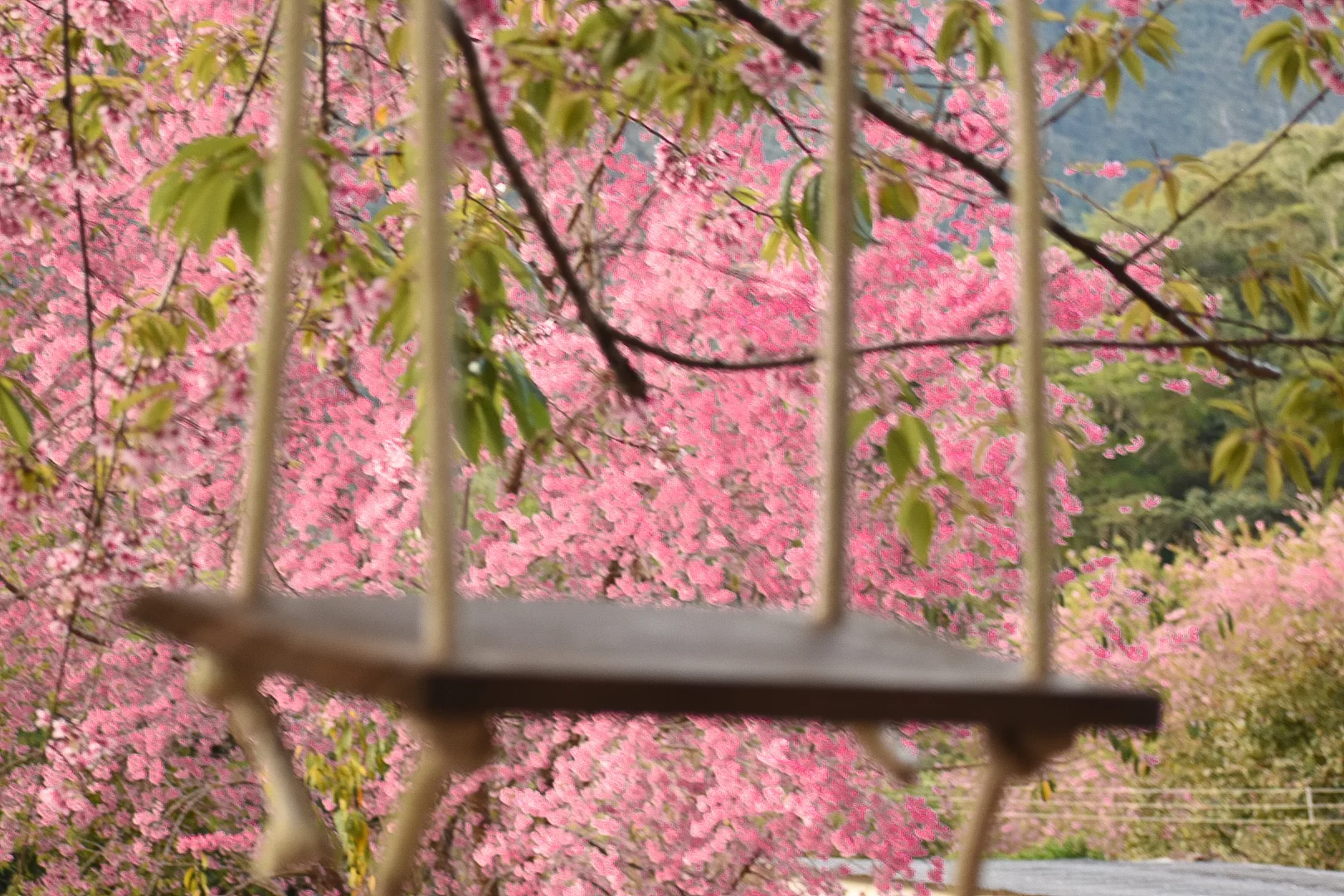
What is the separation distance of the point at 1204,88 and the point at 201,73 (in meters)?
52.6

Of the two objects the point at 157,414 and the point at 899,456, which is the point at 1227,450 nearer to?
the point at 899,456

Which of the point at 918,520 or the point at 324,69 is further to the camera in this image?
the point at 324,69

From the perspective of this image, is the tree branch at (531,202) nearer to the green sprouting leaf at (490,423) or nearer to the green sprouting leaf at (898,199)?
the green sprouting leaf at (490,423)

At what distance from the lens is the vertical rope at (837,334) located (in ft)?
2.45

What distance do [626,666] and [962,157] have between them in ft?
4.60

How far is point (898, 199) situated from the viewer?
Answer: 1.81 meters

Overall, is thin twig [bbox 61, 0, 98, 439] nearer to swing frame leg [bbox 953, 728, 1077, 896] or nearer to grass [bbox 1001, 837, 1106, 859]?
swing frame leg [bbox 953, 728, 1077, 896]

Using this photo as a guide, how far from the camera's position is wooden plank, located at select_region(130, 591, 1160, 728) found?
1.62ft

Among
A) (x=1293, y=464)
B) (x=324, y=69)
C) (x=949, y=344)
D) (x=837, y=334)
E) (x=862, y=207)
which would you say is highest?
(x=324, y=69)

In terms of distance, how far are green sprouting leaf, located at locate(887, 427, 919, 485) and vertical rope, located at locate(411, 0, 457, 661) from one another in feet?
3.25

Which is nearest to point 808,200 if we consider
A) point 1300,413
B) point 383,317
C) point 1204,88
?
point 383,317

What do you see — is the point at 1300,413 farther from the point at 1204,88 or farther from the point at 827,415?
the point at 1204,88

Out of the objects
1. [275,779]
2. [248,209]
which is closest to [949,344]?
[248,209]

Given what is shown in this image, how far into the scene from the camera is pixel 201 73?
216 centimetres
